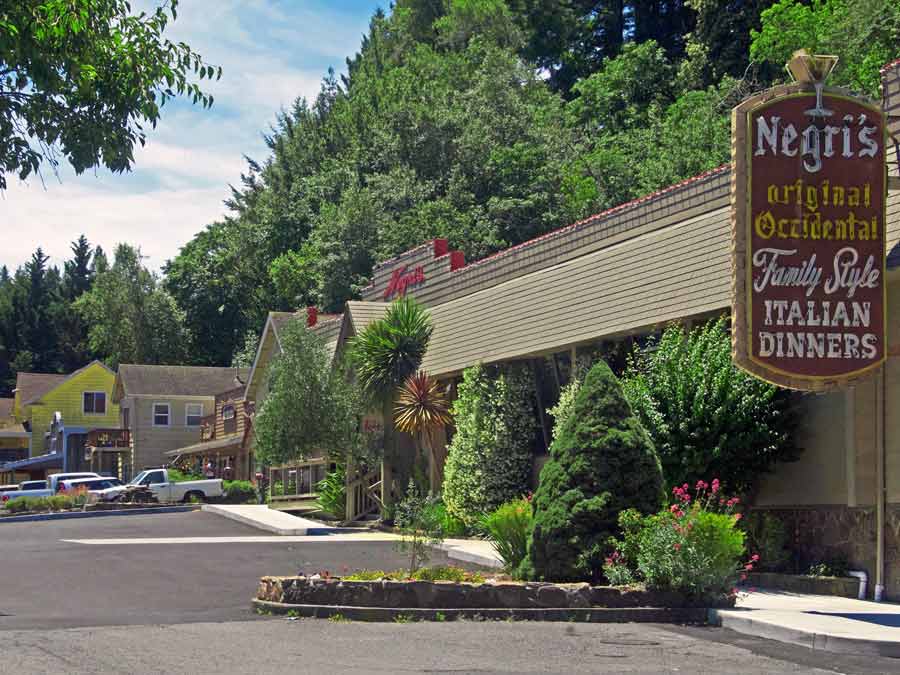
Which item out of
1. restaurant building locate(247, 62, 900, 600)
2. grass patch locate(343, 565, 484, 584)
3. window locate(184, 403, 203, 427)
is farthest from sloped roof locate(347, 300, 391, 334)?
window locate(184, 403, 203, 427)

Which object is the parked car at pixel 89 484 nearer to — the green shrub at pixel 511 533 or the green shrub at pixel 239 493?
the green shrub at pixel 239 493

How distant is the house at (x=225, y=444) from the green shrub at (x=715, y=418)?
37.0 m

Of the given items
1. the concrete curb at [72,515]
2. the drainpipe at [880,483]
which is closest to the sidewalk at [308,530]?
the concrete curb at [72,515]

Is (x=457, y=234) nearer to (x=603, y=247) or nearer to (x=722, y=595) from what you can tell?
(x=603, y=247)

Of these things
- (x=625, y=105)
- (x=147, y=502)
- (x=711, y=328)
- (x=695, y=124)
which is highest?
(x=625, y=105)

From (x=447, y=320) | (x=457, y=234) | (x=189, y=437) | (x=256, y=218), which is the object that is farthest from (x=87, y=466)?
(x=447, y=320)

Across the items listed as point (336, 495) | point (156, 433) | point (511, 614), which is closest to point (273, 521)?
point (336, 495)

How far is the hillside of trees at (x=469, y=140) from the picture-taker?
48584 mm

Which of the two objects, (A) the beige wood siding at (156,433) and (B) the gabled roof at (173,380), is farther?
(B) the gabled roof at (173,380)

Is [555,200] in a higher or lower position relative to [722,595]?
higher

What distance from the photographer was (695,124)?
47.2 m

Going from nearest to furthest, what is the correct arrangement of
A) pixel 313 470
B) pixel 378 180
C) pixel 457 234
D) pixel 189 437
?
pixel 313 470, pixel 457 234, pixel 378 180, pixel 189 437

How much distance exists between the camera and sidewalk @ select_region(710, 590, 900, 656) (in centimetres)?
1229

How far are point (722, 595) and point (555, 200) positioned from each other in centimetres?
3912
